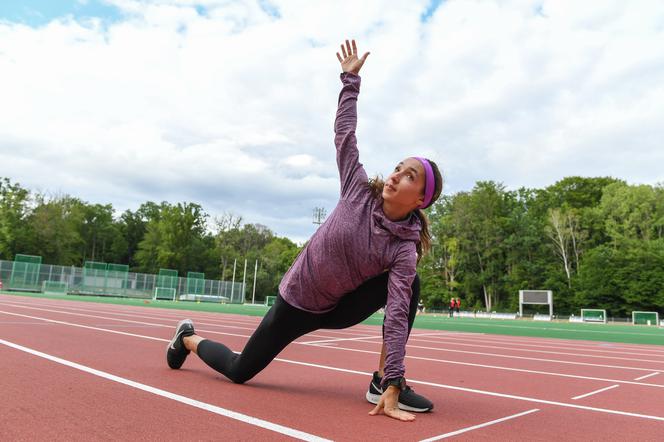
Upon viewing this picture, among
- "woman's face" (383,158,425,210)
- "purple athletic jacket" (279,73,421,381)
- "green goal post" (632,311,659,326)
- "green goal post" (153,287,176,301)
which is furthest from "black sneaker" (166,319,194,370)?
"green goal post" (153,287,176,301)

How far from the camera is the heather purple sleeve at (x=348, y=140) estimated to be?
291cm

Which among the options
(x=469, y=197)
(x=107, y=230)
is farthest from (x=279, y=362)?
(x=107, y=230)

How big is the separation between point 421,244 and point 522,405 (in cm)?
123

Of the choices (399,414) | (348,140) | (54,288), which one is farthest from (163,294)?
(399,414)

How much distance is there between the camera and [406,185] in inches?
103

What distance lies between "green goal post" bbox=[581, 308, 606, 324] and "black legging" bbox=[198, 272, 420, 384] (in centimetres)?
3940

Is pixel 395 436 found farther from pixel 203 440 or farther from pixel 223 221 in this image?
pixel 223 221

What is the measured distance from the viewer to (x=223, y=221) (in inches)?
2948

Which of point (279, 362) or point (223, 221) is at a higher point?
point (223, 221)

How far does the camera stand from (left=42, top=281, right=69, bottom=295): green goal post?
1579 inches

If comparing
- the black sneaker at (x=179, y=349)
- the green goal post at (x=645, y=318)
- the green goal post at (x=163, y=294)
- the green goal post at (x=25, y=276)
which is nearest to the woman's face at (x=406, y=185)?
the black sneaker at (x=179, y=349)

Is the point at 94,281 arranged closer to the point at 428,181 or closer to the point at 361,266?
the point at 361,266

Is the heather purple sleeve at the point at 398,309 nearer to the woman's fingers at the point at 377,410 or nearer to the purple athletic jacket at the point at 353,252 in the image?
the purple athletic jacket at the point at 353,252

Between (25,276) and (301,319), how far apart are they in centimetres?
4496
